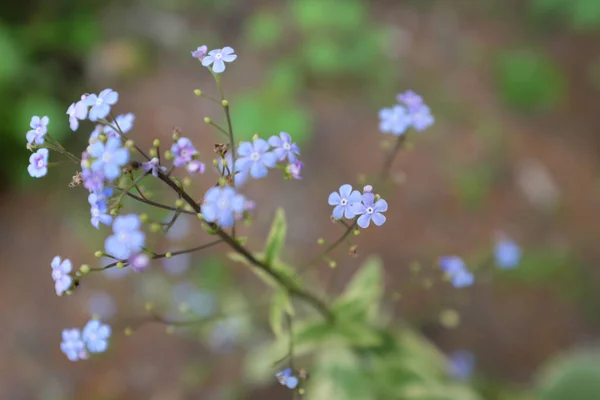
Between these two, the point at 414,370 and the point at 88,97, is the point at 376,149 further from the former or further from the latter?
the point at 88,97

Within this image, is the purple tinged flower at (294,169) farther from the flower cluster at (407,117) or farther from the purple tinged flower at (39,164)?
the purple tinged flower at (39,164)

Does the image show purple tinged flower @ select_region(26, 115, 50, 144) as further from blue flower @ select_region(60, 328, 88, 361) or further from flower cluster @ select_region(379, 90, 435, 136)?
flower cluster @ select_region(379, 90, 435, 136)

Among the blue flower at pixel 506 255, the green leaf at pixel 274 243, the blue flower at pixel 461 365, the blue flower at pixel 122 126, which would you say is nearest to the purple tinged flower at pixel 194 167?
the blue flower at pixel 122 126

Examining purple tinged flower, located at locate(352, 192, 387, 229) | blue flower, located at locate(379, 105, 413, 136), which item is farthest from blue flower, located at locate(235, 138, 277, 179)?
blue flower, located at locate(379, 105, 413, 136)

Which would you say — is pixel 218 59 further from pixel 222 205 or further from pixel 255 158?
pixel 222 205

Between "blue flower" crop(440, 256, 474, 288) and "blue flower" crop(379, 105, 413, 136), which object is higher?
"blue flower" crop(379, 105, 413, 136)

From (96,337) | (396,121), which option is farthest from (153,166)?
(396,121)
